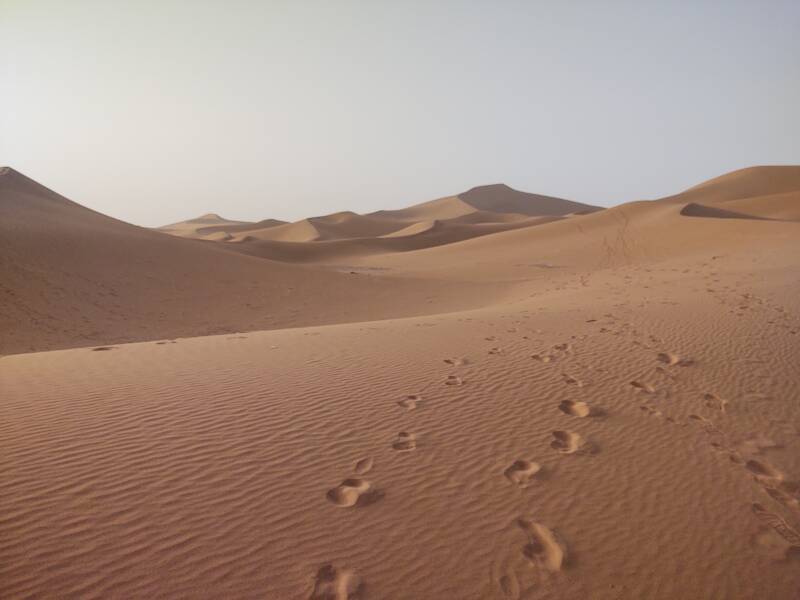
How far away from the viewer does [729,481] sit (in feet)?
11.3

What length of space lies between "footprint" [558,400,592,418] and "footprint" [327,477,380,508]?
221 centimetres

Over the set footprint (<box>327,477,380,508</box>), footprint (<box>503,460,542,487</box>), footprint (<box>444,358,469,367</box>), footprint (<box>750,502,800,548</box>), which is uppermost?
footprint (<box>444,358,469,367</box>)

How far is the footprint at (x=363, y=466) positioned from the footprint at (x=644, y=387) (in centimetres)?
310

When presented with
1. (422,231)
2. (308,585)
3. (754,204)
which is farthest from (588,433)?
(422,231)

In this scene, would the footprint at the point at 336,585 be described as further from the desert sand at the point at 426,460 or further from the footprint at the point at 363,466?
the footprint at the point at 363,466

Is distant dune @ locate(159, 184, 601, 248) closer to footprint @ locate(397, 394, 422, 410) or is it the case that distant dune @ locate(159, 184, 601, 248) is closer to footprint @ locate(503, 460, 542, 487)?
footprint @ locate(397, 394, 422, 410)

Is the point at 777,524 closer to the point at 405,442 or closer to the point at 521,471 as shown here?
the point at 521,471

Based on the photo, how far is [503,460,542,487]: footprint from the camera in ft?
11.2

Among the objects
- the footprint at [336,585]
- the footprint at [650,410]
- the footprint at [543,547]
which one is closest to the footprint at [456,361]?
the footprint at [650,410]

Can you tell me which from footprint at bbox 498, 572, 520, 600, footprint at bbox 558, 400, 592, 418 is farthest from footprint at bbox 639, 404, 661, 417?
footprint at bbox 498, 572, 520, 600

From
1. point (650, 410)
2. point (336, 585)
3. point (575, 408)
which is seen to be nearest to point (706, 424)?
point (650, 410)

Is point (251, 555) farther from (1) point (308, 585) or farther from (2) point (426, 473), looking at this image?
(2) point (426, 473)

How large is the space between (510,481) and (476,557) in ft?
2.66

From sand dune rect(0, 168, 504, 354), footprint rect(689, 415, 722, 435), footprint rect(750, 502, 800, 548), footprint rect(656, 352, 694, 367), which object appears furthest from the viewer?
sand dune rect(0, 168, 504, 354)
